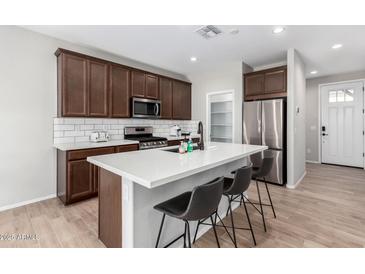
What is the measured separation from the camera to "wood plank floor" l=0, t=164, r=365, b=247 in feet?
6.24

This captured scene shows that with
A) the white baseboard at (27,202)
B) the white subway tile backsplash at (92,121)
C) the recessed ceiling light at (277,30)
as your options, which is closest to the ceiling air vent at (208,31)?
the recessed ceiling light at (277,30)

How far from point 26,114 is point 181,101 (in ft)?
10.8

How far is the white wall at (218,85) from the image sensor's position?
14.1ft

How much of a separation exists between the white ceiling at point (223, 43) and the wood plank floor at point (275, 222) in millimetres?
2611

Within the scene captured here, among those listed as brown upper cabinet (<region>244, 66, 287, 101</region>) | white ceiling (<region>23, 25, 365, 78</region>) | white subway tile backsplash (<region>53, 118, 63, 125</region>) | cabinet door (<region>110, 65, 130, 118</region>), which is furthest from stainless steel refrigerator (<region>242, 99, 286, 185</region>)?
white subway tile backsplash (<region>53, 118, 63, 125</region>)

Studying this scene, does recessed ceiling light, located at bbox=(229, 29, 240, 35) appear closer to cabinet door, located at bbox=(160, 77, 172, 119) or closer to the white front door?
cabinet door, located at bbox=(160, 77, 172, 119)

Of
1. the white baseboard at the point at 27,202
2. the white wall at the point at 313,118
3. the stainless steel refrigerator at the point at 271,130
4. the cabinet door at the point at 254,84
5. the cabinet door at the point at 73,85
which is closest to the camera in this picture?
the white baseboard at the point at 27,202

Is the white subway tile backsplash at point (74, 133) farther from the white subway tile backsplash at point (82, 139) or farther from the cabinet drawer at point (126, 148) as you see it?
the cabinet drawer at point (126, 148)

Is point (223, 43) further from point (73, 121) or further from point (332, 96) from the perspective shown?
point (332, 96)

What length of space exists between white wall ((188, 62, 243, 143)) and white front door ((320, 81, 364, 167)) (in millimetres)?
3116

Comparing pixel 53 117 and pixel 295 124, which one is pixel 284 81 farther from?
pixel 53 117

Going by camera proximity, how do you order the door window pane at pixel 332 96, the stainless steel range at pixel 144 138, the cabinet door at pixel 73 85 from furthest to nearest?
the door window pane at pixel 332 96
the stainless steel range at pixel 144 138
the cabinet door at pixel 73 85

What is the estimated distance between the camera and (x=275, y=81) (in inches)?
148
